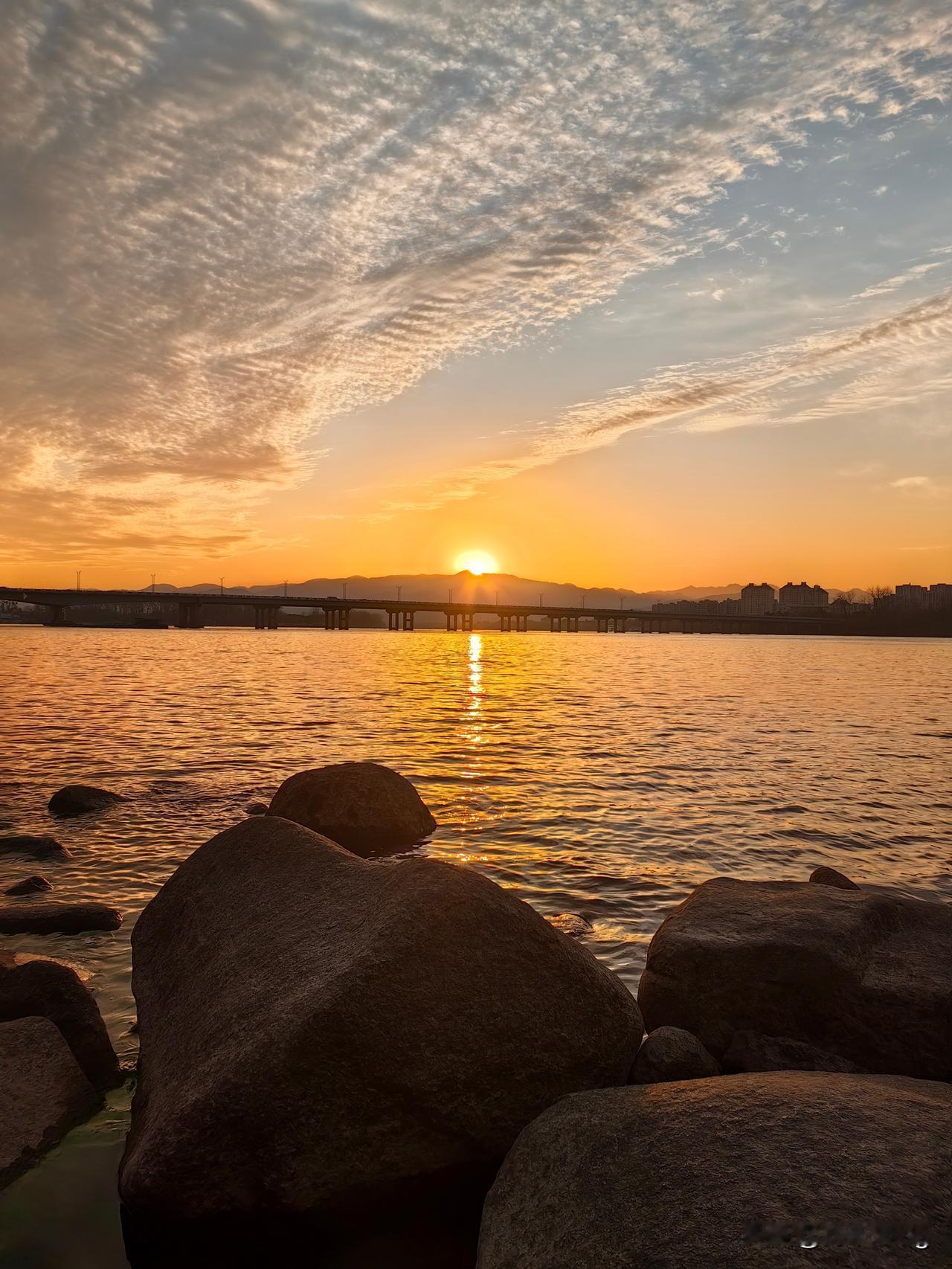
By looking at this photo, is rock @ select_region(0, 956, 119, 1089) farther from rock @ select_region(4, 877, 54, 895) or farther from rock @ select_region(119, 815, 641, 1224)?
rock @ select_region(4, 877, 54, 895)

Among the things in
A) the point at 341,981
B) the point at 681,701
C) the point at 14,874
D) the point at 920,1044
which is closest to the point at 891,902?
the point at 920,1044

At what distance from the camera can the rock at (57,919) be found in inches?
322

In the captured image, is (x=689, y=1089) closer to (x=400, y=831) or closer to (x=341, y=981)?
(x=341, y=981)

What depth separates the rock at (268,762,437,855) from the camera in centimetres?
1128

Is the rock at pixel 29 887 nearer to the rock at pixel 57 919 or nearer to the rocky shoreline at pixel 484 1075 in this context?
the rock at pixel 57 919

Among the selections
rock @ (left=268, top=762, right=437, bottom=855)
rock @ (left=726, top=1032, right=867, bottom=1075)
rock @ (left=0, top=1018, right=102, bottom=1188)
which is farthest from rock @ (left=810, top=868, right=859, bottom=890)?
rock @ (left=0, top=1018, right=102, bottom=1188)

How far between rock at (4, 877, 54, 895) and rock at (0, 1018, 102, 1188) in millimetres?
4540

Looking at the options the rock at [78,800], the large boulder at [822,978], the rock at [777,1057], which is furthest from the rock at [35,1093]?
the rock at [78,800]

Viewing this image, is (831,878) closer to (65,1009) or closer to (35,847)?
(65,1009)

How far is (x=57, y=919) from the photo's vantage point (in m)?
8.27

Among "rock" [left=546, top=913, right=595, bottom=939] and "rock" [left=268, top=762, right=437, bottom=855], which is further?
"rock" [left=268, top=762, right=437, bottom=855]

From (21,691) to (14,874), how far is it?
29534 mm

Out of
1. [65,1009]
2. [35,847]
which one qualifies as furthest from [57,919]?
[35,847]

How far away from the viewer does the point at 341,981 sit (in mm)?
4191
